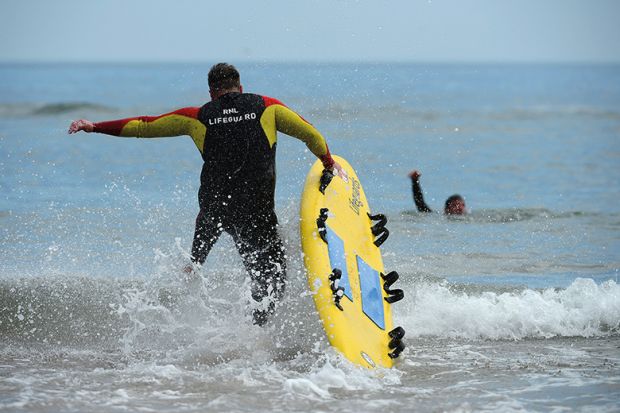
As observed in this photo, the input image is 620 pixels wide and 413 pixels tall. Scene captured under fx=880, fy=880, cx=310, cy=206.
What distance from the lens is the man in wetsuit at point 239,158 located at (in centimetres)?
586

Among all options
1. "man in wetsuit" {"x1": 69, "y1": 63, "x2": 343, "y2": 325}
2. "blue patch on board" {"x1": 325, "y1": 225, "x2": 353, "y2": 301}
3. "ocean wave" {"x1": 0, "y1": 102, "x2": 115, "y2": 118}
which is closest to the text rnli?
"man in wetsuit" {"x1": 69, "y1": 63, "x2": 343, "y2": 325}

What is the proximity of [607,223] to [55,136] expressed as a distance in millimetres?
15999

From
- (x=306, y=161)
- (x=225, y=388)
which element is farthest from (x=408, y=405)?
(x=306, y=161)

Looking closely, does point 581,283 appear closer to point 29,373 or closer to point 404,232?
point 404,232

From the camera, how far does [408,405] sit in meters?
5.14

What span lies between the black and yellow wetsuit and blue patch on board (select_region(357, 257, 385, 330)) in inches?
24.5

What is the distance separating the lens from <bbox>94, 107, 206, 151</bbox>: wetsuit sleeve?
19.3 feet

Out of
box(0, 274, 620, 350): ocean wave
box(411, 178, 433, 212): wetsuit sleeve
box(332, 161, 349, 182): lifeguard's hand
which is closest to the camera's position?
box(0, 274, 620, 350): ocean wave

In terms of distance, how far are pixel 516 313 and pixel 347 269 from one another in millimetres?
1900

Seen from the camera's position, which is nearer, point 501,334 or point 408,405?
point 408,405

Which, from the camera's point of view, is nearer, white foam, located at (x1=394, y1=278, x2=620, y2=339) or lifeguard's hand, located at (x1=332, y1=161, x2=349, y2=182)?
lifeguard's hand, located at (x1=332, y1=161, x2=349, y2=182)

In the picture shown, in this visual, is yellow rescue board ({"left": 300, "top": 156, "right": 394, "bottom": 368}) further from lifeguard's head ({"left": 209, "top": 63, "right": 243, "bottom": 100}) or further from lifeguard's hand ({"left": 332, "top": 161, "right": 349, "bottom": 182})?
lifeguard's head ({"left": 209, "top": 63, "right": 243, "bottom": 100})

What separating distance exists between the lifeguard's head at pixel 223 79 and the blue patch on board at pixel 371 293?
1.62 m

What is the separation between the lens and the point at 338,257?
618 centimetres
